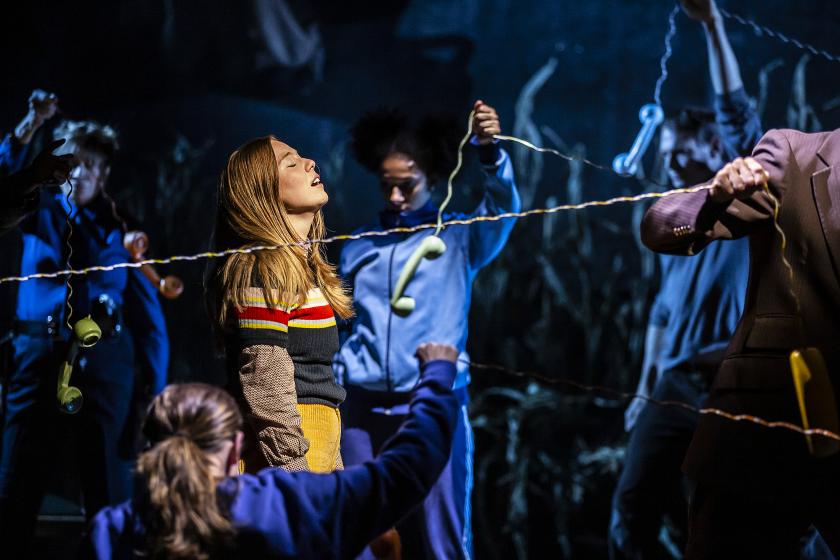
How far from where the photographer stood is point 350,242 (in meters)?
2.90

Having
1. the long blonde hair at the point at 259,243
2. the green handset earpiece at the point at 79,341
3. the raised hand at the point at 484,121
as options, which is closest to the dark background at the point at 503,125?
the raised hand at the point at 484,121

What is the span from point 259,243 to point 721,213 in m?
0.95

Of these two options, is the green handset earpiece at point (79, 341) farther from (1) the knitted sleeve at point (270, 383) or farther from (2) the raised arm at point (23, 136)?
(2) the raised arm at point (23, 136)

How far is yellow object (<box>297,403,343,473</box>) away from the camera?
1.94 m

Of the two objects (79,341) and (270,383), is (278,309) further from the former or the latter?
(79,341)

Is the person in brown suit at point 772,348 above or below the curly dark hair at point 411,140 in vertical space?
below

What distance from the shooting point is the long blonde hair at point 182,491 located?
1.40 metres

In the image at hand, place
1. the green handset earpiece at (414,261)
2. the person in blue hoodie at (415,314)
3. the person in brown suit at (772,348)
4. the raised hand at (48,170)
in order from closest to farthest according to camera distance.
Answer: the person in brown suit at (772,348), the green handset earpiece at (414,261), the raised hand at (48,170), the person in blue hoodie at (415,314)

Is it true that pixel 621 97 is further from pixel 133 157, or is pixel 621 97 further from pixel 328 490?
pixel 328 490

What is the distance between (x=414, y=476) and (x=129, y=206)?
9.02 feet

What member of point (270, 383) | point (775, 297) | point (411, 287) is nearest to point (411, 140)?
point (411, 287)

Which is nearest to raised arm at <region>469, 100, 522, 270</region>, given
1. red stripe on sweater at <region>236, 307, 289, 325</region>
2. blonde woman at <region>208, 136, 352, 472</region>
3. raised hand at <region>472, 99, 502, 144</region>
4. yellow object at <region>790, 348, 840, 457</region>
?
raised hand at <region>472, 99, 502, 144</region>

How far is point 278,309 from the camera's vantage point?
6.27ft

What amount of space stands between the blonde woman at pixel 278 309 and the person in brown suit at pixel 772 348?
73 cm
